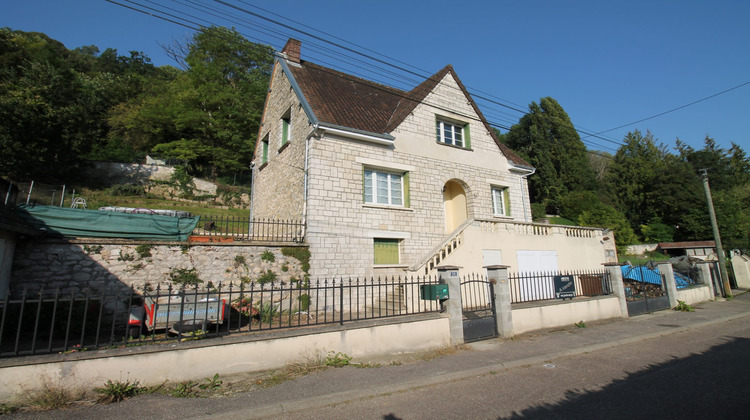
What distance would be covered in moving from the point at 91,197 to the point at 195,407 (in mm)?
25717

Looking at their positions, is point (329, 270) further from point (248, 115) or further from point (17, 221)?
point (248, 115)

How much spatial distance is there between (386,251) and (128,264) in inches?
321

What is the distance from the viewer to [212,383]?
5.20 meters

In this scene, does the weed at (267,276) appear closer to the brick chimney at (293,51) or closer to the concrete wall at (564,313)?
the concrete wall at (564,313)

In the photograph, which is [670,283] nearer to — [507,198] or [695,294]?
[695,294]

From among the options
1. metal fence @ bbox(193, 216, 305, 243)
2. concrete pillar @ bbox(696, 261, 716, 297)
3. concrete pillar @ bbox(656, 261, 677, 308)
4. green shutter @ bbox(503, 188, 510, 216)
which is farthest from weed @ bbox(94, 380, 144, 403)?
concrete pillar @ bbox(696, 261, 716, 297)

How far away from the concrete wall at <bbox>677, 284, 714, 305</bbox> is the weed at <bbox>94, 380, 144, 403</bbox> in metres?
18.4

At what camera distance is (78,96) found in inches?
1116

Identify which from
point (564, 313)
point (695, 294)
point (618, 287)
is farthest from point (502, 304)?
point (695, 294)

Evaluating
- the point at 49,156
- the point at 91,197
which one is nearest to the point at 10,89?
the point at 49,156

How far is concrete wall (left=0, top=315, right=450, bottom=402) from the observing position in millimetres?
4406

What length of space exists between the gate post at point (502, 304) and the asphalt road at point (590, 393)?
1650 millimetres

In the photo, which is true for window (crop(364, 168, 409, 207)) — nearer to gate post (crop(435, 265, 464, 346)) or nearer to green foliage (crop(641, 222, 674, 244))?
gate post (crop(435, 265, 464, 346))

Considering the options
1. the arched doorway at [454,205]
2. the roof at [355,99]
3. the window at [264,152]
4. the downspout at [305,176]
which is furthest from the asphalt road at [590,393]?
the window at [264,152]
